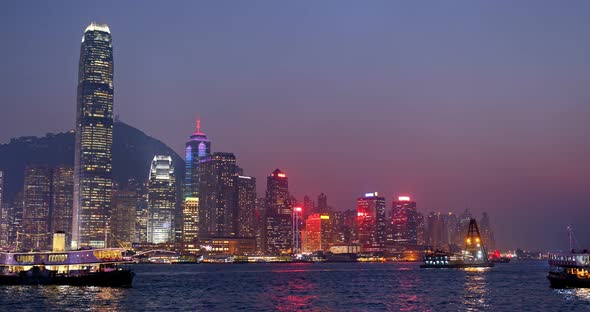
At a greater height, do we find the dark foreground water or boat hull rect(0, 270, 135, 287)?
boat hull rect(0, 270, 135, 287)

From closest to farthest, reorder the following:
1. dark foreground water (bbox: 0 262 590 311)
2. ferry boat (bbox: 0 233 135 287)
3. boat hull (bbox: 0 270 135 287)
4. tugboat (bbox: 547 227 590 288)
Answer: dark foreground water (bbox: 0 262 590 311) → tugboat (bbox: 547 227 590 288) → boat hull (bbox: 0 270 135 287) → ferry boat (bbox: 0 233 135 287)

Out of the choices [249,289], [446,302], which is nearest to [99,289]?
[249,289]

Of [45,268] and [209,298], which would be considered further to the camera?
[45,268]

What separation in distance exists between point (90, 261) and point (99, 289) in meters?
8.34

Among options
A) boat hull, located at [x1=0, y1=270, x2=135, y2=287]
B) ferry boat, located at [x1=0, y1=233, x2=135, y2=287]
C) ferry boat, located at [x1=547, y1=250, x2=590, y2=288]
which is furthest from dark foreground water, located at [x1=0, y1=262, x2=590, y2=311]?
ferry boat, located at [x1=0, y1=233, x2=135, y2=287]

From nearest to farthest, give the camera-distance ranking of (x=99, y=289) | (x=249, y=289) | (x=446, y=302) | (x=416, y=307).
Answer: (x=416, y=307) → (x=446, y=302) → (x=99, y=289) → (x=249, y=289)

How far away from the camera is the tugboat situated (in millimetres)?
115062

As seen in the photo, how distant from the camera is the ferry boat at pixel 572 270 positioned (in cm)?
11506

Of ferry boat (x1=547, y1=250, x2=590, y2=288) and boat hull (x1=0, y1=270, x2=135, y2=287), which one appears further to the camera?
boat hull (x1=0, y1=270, x2=135, y2=287)

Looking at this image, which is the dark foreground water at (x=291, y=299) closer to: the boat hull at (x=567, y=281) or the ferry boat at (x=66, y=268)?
the boat hull at (x=567, y=281)

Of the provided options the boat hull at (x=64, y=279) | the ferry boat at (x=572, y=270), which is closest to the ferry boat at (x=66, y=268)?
the boat hull at (x=64, y=279)

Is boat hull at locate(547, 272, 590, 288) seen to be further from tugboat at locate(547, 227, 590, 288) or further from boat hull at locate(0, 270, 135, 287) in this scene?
boat hull at locate(0, 270, 135, 287)

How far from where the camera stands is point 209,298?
379 feet

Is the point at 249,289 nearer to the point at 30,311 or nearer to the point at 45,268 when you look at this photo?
the point at 45,268
